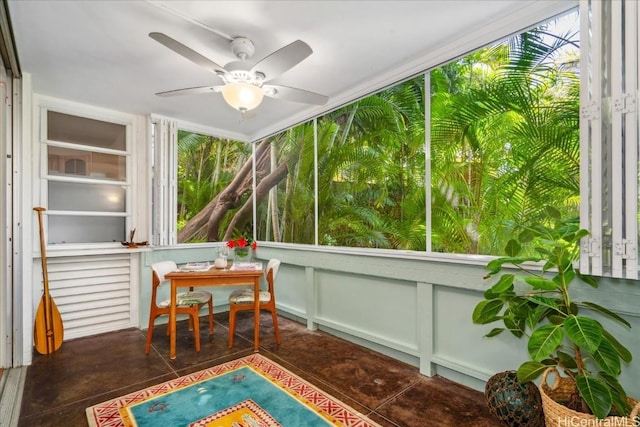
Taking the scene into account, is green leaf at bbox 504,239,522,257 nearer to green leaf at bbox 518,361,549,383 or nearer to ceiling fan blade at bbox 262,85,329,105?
green leaf at bbox 518,361,549,383

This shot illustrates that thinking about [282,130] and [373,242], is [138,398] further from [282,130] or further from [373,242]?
[282,130]

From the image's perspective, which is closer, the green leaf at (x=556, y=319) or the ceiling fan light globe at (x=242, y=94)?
the green leaf at (x=556, y=319)

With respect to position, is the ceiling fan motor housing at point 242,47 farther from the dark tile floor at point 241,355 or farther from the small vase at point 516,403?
the small vase at point 516,403

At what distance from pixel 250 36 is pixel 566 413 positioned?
2.85 meters

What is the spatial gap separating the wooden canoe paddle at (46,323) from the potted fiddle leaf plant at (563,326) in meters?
3.69

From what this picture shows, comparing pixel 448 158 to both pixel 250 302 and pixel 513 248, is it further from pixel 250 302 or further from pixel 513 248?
pixel 250 302

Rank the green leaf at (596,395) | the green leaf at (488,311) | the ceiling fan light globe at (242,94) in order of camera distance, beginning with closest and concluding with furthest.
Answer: the green leaf at (596,395)
the green leaf at (488,311)
the ceiling fan light globe at (242,94)

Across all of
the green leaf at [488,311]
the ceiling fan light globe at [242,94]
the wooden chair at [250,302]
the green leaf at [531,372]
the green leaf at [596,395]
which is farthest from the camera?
the wooden chair at [250,302]

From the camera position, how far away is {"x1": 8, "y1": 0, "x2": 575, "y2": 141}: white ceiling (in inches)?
75.6

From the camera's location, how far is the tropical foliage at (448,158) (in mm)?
1998

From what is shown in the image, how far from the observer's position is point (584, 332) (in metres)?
1.40

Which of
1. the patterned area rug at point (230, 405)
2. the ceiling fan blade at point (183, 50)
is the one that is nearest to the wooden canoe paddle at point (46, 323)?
the patterned area rug at point (230, 405)

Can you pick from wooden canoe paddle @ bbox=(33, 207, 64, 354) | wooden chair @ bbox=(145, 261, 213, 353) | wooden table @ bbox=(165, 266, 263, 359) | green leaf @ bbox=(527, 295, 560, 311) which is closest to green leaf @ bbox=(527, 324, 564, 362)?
green leaf @ bbox=(527, 295, 560, 311)

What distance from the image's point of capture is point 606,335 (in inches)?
58.9
